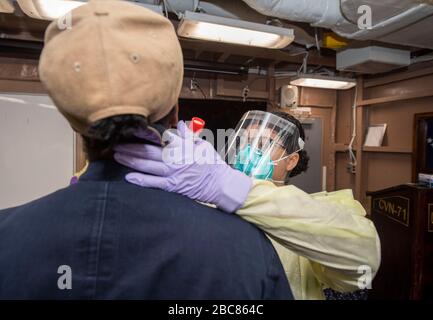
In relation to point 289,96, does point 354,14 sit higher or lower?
higher

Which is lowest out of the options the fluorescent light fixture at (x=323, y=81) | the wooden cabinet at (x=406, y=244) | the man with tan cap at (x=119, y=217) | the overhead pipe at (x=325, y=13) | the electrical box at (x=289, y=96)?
the wooden cabinet at (x=406, y=244)

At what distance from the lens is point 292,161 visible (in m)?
1.68

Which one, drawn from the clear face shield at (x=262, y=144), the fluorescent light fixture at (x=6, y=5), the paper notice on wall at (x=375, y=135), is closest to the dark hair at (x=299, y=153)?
the clear face shield at (x=262, y=144)

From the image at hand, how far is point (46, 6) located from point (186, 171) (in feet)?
5.37

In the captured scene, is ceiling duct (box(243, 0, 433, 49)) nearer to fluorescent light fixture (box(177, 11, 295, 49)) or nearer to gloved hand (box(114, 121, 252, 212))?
fluorescent light fixture (box(177, 11, 295, 49))

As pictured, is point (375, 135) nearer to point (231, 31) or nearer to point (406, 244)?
point (406, 244)

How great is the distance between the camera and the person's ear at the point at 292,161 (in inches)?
65.1

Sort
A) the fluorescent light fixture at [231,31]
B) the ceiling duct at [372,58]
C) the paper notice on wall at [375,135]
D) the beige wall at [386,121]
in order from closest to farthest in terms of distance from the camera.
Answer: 1. the fluorescent light fixture at [231,31]
2. the ceiling duct at [372,58]
3. the beige wall at [386,121]
4. the paper notice on wall at [375,135]

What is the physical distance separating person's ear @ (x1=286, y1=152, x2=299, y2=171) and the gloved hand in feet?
3.29

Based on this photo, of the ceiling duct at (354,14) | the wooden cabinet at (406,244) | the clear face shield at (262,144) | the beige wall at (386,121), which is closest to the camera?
the clear face shield at (262,144)

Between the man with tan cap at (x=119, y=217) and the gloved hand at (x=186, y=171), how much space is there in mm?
23

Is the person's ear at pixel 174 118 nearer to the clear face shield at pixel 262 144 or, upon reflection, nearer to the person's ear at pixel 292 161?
the clear face shield at pixel 262 144

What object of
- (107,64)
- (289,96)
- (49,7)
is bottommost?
(107,64)

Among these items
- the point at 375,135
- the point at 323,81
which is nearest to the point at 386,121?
the point at 375,135
